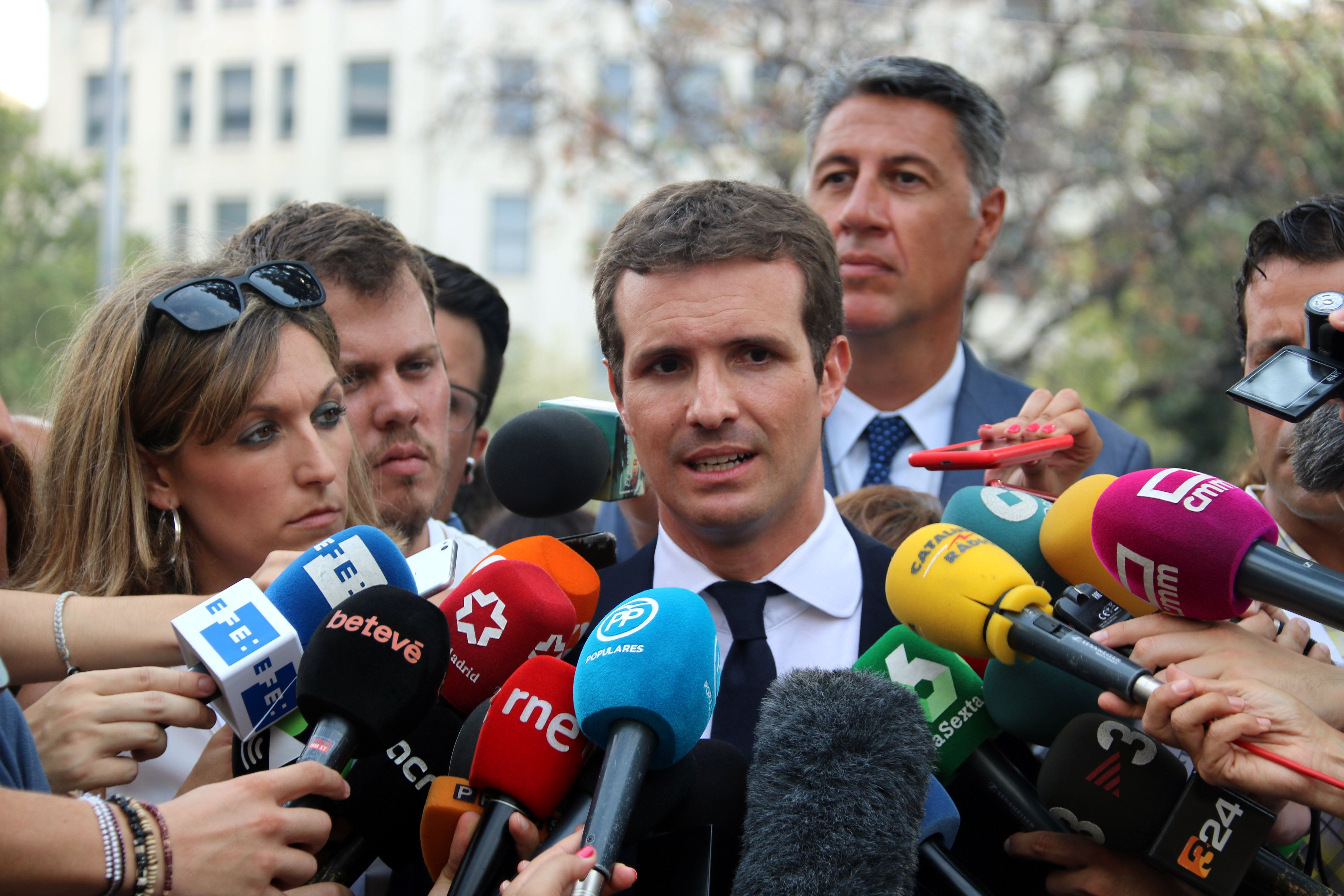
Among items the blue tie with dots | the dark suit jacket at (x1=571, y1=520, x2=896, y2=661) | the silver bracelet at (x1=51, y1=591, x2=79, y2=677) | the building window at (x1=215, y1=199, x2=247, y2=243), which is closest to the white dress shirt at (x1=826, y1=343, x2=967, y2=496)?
the blue tie with dots

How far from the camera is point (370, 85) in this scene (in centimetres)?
2486

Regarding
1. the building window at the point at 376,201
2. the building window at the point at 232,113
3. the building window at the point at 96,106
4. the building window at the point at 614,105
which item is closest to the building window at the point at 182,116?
the building window at the point at 232,113

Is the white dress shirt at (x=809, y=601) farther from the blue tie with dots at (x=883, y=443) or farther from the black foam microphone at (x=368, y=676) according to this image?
the blue tie with dots at (x=883, y=443)

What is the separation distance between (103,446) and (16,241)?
1647 cm

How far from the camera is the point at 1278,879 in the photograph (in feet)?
5.89

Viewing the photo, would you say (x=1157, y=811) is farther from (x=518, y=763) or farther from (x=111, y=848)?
(x=111, y=848)

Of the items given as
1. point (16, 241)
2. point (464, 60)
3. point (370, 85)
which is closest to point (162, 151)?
point (370, 85)

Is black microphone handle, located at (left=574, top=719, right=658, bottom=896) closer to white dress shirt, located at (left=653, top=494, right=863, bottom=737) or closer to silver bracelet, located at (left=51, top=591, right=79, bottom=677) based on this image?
white dress shirt, located at (left=653, top=494, right=863, bottom=737)

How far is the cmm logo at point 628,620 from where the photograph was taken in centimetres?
169

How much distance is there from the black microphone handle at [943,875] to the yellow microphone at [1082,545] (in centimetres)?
52

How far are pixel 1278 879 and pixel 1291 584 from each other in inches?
20.8

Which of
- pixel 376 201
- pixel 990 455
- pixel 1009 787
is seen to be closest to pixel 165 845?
pixel 1009 787

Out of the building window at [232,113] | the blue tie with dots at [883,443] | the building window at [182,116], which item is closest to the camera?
the blue tie with dots at [883,443]

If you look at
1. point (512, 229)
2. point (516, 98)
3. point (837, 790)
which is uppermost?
point (516, 98)
